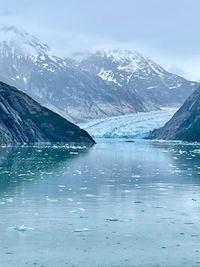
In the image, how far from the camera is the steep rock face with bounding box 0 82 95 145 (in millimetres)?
155500

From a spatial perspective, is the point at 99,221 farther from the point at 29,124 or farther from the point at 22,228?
the point at 29,124

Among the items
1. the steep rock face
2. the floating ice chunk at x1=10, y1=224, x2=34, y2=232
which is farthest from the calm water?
the steep rock face

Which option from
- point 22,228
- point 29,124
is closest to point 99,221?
point 22,228

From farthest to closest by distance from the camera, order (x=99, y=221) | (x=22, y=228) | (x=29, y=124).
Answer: (x=29, y=124) → (x=99, y=221) → (x=22, y=228)

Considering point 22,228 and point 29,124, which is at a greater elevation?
point 29,124

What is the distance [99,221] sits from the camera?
106 feet

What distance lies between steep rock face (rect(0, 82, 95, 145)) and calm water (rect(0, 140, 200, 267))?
332ft

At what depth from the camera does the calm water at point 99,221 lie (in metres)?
25.0

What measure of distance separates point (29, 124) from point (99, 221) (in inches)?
5165

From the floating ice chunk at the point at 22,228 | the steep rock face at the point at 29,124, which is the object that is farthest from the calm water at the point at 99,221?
the steep rock face at the point at 29,124

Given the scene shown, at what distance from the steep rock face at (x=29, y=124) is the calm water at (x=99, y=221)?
332 ft

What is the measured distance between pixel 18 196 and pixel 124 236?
13969mm

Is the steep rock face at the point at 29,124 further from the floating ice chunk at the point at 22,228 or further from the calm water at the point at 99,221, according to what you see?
the floating ice chunk at the point at 22,228

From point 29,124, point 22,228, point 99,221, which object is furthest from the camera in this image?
point 29,124
